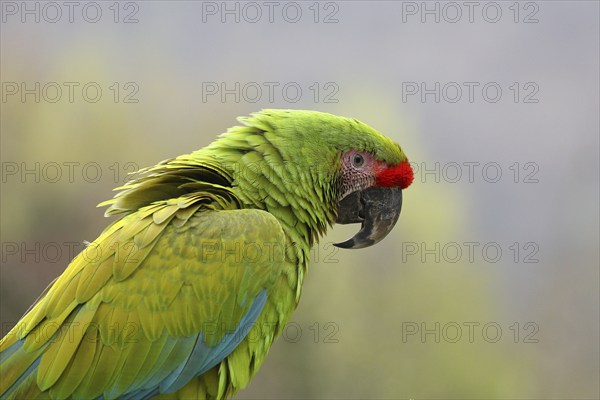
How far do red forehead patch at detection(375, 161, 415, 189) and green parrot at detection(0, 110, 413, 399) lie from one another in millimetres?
192

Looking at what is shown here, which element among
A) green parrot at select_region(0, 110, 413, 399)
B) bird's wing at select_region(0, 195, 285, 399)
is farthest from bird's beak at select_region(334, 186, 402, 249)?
bird's wing at select_region(0, 195, 285, 399)

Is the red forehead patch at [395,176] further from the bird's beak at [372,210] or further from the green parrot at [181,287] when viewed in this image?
the green parrot at [181,287]

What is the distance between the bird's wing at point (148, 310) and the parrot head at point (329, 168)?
0.61ft

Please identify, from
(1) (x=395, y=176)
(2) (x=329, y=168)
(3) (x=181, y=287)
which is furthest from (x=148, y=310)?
(1) (x=395, y=176)

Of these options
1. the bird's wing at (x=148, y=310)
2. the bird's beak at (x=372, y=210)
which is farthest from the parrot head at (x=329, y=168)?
the bird's wing at (x=148, y=310)

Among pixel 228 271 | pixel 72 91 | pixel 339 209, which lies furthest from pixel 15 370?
pixel 72 91

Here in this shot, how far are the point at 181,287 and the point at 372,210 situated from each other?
0.60 metres

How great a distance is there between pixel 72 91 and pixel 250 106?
2.58ft

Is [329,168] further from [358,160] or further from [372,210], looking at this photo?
[372,210]

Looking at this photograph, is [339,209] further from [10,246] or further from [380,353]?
[10,246]

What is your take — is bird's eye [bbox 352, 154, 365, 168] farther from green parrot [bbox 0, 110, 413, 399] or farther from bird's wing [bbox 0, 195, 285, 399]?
bird's wing [bbox 0, 195, 285, 399]

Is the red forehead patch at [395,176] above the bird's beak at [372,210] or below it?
above

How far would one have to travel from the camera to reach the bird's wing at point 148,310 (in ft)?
4.12

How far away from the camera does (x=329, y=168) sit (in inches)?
60.9
